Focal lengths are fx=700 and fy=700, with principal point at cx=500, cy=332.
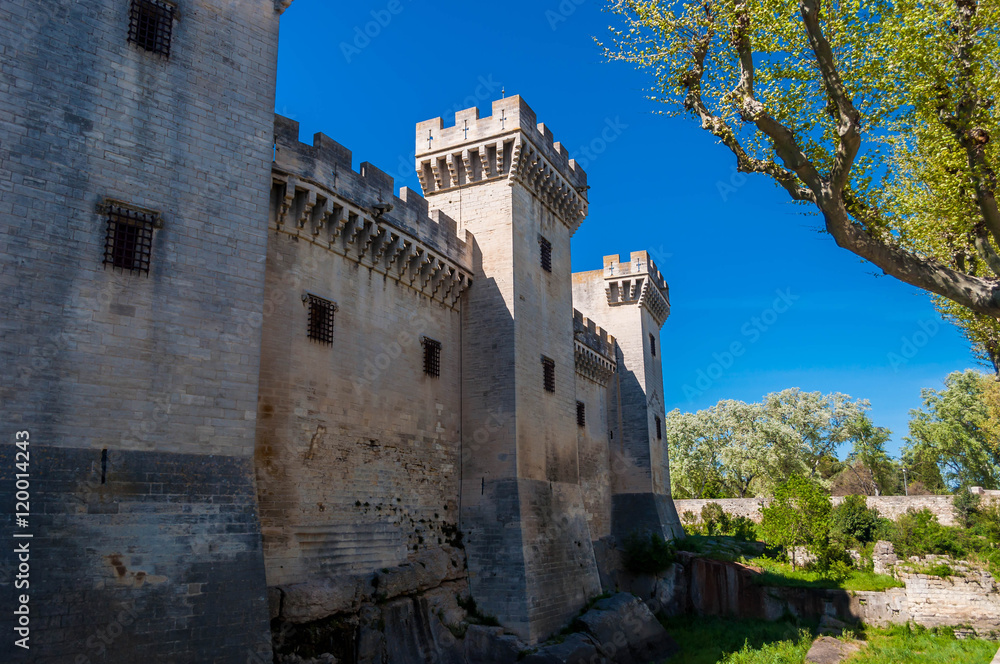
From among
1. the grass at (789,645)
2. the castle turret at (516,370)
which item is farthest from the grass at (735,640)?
the castle turret at (516,370)

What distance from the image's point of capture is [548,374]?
2044 cm

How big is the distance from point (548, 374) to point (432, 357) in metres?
4.22

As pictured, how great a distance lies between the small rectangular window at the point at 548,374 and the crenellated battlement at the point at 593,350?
4.21m

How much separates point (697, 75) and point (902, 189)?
25.4 feet

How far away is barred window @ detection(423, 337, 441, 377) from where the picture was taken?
17.4m

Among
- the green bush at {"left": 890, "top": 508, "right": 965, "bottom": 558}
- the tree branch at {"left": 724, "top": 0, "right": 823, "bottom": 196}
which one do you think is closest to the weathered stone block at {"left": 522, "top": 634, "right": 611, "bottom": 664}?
the tree branch at {"left": 724, "top": 0, "right": 823, "bottom": 196}

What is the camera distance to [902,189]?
17.3m

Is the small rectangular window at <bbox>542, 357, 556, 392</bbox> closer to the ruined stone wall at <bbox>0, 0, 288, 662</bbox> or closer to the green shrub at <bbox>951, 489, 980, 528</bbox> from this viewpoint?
the ruined stone wall at <bbox>0, 0, 288, 662</bbox>

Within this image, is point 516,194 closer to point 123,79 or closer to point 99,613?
point 123,79

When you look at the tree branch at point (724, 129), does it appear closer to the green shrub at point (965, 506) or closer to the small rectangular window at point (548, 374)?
the small rectangular window at point (548, 374)

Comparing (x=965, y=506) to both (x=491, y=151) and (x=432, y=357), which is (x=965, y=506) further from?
(x=432, y=357)

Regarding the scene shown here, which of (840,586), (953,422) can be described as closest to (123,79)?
(840,586)

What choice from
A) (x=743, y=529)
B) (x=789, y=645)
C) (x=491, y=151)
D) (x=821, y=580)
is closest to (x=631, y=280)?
(x=491, y=151)

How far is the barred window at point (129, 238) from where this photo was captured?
391 inches
